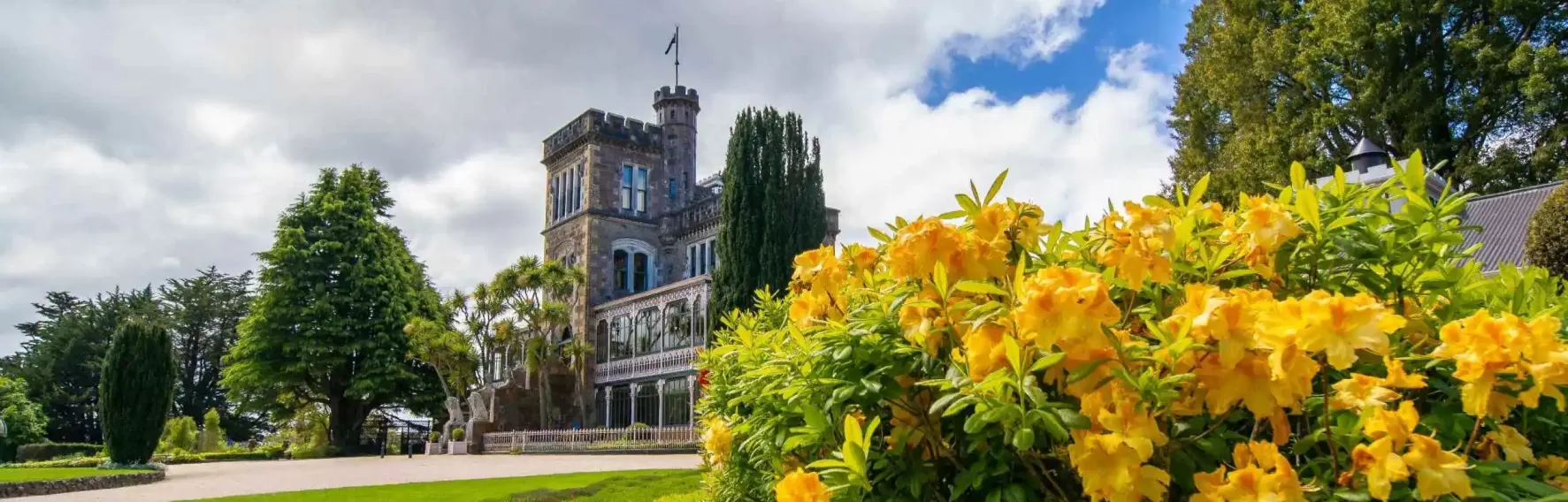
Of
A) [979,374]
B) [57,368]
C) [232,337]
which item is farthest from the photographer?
[232,337]

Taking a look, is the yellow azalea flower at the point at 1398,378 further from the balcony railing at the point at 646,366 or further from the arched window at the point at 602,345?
the arched window at the point at 602,345

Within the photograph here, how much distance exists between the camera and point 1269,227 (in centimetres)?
182

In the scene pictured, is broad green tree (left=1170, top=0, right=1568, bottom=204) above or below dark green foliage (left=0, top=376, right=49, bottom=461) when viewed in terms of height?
above

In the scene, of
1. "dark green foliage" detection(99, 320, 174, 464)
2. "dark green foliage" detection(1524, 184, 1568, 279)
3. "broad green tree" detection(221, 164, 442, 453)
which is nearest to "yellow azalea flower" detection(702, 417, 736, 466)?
"dark green foliage" detection(1524, 184, 1568, 279)

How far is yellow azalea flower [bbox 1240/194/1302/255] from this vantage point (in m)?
1.81

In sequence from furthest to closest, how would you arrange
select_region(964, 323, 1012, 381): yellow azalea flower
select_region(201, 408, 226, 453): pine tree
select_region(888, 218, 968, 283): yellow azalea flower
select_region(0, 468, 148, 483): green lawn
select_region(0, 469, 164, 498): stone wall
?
select_region(201, 408, 226, 453): pine tree → select_region(0, 468, 148, 483): green lawn → select_region(0, 469, 164, 498): stone wall → select_region(888, 218, 968, 283): yellow azalea flower → select_region(964, 323, 1012, 381): yellow azalea flower

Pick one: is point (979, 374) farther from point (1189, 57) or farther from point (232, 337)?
point (232, 337)

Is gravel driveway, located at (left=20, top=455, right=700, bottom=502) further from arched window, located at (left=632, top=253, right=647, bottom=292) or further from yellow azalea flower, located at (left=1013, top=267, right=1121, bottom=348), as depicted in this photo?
arched window, located at (left=632, top=253, right=647, bottom=292)

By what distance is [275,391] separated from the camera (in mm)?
35344

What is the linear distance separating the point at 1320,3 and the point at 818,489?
25.8 m

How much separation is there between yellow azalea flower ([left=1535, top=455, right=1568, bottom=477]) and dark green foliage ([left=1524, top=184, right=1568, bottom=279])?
42.5 feet

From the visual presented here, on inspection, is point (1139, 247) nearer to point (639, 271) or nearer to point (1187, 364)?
point (1187, 364)

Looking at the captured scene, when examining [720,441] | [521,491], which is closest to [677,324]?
[521,491]

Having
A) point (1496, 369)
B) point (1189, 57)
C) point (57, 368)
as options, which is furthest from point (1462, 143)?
point (57, 368)
